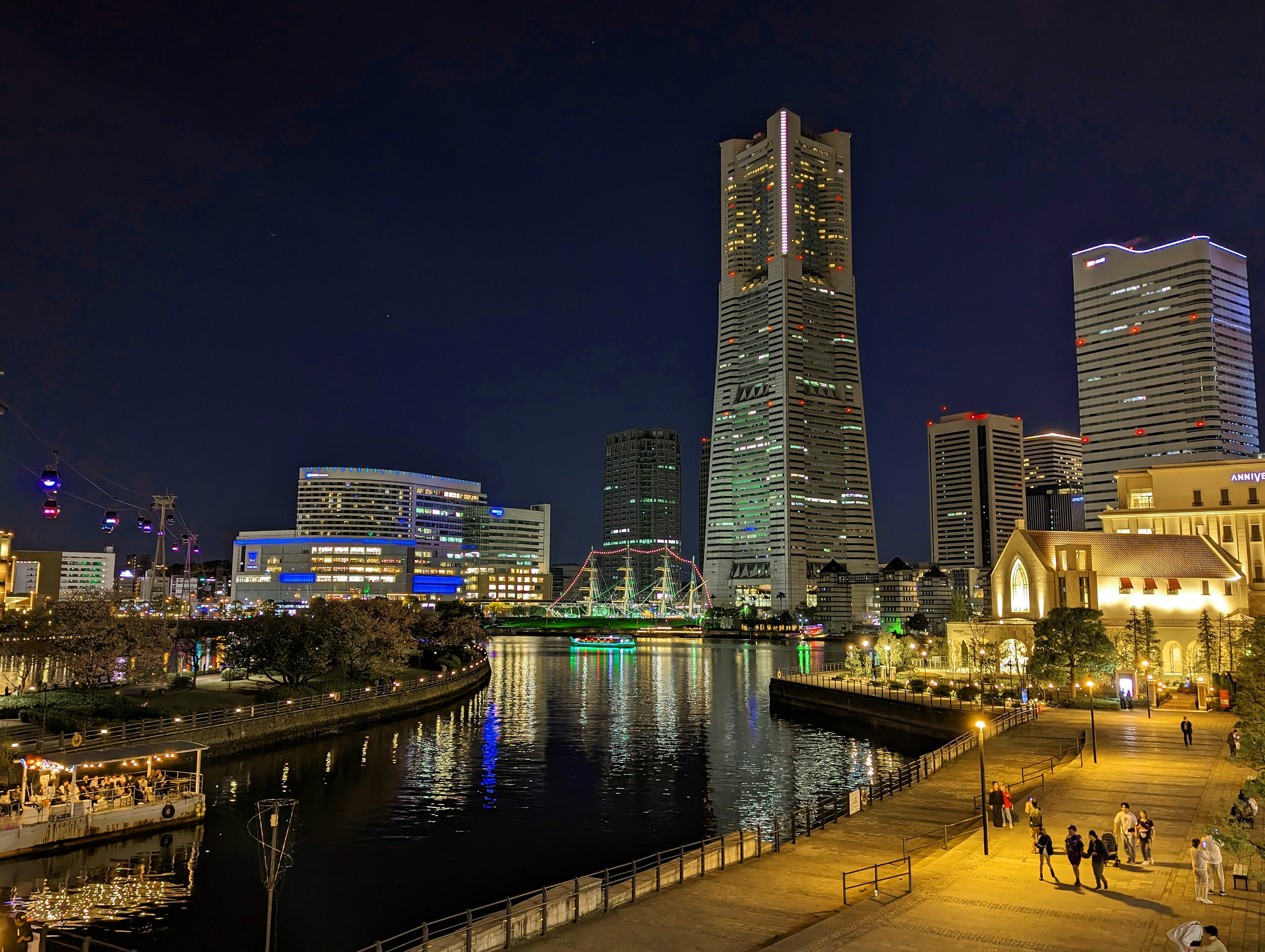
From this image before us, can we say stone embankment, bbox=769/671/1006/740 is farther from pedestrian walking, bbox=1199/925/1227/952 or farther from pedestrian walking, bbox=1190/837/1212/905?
pedestrian walking, bbox=1199/925/1227/952

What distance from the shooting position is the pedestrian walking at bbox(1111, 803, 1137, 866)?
25.6 meters

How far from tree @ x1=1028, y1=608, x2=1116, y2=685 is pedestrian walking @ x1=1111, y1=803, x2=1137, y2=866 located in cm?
4364

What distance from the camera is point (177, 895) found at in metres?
30.6

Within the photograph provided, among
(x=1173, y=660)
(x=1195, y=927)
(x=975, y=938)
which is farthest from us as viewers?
(x=1173, y=660)

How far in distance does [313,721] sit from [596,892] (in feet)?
159

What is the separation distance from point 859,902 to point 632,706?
65182 mm

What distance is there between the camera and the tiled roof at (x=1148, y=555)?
3302 inches

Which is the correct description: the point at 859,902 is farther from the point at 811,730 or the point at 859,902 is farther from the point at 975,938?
the point at 811,730

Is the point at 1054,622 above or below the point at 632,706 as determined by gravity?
above

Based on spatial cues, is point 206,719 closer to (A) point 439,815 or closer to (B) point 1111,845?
(A) point 439,815

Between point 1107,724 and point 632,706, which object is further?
point 632,706

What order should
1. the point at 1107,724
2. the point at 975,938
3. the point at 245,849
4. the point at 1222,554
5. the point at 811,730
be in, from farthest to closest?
the point at 1222,554 → the point at 811,730 → the point at 1107,724 → the point at 245,849 → the point at 975,938

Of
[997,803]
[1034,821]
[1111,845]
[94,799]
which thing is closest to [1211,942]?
[1111,845]

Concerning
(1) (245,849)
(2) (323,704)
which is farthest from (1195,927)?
(2) (323,704)
